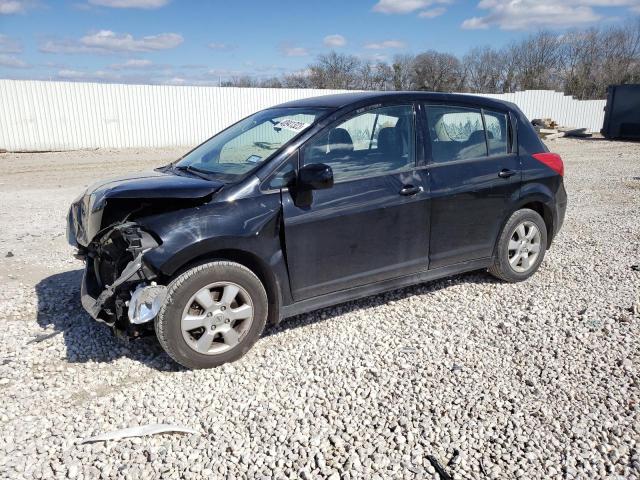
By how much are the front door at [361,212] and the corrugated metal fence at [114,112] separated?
1925cm

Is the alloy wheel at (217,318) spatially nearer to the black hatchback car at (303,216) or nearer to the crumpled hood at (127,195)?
the black hatchback car at (303,216)

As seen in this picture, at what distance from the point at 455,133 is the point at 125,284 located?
3084 millimetres

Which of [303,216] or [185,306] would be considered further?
[303,216]

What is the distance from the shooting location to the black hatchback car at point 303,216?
344 centimetres

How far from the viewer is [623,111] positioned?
987 inches

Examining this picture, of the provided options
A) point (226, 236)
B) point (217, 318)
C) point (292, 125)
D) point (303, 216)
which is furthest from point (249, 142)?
point (217, 318)

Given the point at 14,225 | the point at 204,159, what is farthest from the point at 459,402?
the point at 14,225

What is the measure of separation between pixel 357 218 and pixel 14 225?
643cm

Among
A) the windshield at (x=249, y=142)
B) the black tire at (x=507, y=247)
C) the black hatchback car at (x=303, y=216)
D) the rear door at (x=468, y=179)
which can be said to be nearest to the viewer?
the black hatchback car at (x=303, y=216)

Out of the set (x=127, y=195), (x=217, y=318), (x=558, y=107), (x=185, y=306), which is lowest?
(x=217, y=318)

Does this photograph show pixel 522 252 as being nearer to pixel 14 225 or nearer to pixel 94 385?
pixel 94 385

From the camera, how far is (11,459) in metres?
2.71

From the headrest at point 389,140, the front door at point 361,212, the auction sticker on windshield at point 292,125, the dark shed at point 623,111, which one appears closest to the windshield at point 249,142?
the auction sticker on windshield at point 292,125

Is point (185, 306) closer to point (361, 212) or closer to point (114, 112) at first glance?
point (361, 212)
